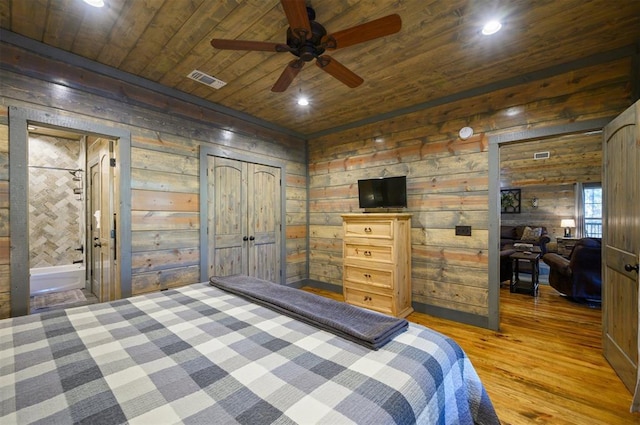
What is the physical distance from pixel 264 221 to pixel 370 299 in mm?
1832

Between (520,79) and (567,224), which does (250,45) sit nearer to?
(520,79)

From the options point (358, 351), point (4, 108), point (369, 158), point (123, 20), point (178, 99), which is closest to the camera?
point (358, 351)

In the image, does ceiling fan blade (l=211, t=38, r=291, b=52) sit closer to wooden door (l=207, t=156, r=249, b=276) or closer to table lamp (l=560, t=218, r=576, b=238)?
wooden door (l=207, t=156, r=249, b=276)

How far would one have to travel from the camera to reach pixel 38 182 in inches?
172

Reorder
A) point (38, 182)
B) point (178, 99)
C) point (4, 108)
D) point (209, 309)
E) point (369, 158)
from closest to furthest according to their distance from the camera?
1. point (209, 309)
2. point (4, 108)
3. point (178, 99)
4. point (369, 158)
5. point (38, 182)

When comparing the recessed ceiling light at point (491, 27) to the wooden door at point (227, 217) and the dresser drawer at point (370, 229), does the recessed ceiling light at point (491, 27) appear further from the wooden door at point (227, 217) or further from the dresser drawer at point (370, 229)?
the wooden door at point (227, 217)

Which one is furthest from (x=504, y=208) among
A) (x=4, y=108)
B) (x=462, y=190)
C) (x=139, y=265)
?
(x=4, y=108)

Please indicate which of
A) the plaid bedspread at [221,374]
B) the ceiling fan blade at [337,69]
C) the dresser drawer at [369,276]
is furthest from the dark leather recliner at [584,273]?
the ceiling fan blade at [337,69]

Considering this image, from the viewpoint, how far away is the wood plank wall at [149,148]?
6.91ft

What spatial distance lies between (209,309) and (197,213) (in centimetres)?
183

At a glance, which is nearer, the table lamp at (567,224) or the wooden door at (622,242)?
the wooden door at (622,242)

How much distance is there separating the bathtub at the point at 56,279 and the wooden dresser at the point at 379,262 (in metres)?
4.28

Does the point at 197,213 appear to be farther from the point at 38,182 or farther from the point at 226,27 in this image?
the point at 38,182

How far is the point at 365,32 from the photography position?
5.41 feet
